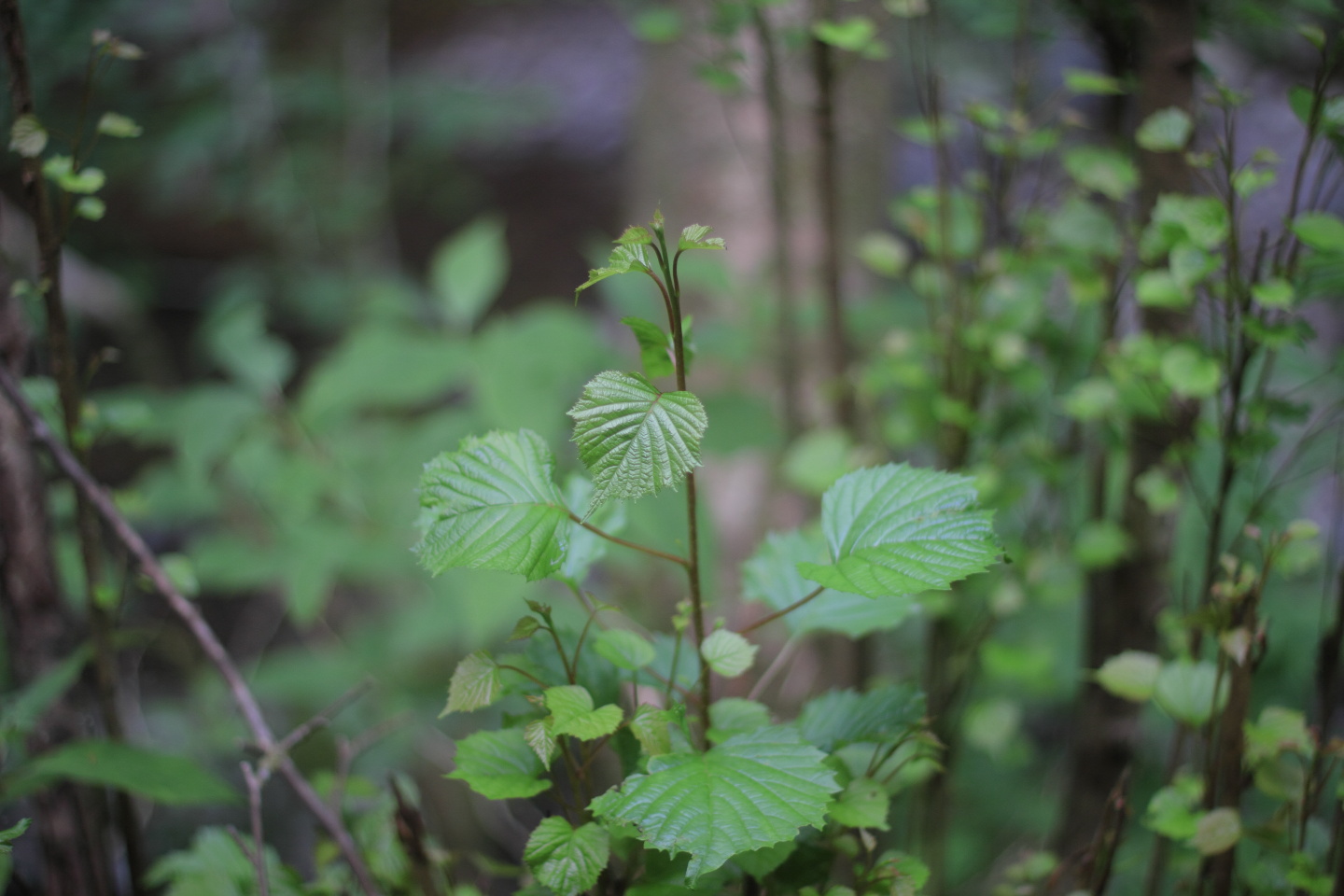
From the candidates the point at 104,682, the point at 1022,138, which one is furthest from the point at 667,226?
the point at 104,682

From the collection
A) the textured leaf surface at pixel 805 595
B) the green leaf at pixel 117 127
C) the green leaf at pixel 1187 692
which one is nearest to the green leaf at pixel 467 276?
the green leaf at pixel 117 127

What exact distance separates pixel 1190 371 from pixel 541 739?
750 mm

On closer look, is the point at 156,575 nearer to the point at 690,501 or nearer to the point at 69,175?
the point at 69,175

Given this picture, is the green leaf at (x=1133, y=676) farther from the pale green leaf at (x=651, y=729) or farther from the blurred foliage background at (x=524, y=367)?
the pale green leaf at (x=651, y=729)

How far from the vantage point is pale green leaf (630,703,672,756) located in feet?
1.66

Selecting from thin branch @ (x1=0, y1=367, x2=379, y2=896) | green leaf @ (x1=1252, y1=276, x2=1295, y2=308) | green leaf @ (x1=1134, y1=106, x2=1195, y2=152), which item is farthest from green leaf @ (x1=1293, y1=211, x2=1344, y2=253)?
thin branch @ (x1=0, y1=367, x2=379, y2=896)

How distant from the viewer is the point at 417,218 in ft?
15.2

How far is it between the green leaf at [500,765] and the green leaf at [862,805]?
20 centimetres

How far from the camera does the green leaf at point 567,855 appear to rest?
1.61ft

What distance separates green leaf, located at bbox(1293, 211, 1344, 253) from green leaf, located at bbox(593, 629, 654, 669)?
703 mm

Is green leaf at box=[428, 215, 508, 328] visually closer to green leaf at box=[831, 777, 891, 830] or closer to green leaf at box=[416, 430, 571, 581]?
green leaf at box=[416, 430, 571, 581]

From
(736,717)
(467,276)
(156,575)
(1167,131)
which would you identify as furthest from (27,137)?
(1167,131)

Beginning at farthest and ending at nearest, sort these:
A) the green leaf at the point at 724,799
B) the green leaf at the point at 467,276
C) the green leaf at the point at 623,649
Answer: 1. the green leaf at the point at 467,276
2. the green leaf at the point at 623,649
3. the green leaf at the point at 724,799

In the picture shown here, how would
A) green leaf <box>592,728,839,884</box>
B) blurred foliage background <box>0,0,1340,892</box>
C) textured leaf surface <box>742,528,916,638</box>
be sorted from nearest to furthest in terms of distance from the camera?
green leaf <box>592,728,839,884</box> < textured leaf surface <box>742,528,916,638</box> < blurred foliage background <box>0,0,1340,892</box>
